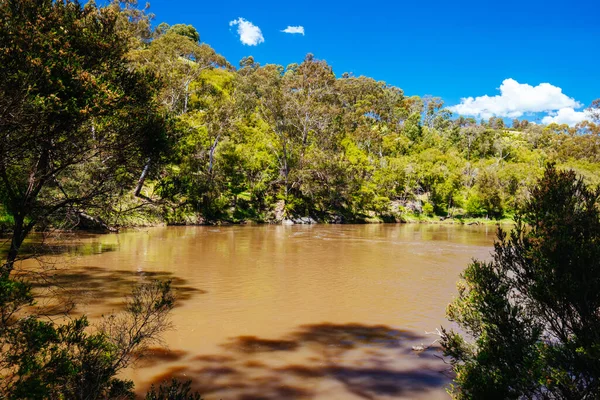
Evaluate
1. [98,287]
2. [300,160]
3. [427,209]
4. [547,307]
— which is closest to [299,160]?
[300,160]

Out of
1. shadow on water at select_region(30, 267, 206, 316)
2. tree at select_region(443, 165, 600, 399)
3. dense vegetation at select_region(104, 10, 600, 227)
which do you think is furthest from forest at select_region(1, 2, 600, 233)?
tree at select_region(443, 165, 600, 399)

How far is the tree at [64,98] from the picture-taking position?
4.67 meters

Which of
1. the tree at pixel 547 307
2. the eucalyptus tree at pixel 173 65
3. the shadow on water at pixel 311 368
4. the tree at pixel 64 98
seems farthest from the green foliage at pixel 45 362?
the eucalyptus tree at pixel 173 65

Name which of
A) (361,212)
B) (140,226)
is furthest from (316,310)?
(361,212)

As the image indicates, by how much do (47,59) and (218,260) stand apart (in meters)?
11.7

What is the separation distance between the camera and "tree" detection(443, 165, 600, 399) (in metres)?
3.64

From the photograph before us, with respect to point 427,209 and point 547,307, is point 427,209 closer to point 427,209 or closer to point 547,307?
point 427,209

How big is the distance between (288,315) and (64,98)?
6298mm

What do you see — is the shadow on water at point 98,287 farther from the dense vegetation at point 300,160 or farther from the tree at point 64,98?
the dense vegetation at point 300,160

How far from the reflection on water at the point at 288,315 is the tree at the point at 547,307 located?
1.50 metres

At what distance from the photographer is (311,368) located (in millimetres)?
6172

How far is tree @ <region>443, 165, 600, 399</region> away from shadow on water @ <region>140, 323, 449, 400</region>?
135 cm

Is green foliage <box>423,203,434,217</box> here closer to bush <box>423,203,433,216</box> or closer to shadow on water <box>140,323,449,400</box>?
bush <box>423,203,433,216</box>

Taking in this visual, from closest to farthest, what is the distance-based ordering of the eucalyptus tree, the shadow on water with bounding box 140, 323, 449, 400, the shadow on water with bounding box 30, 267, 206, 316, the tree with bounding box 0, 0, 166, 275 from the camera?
1. the tree with bounding box 0, 0, 166, 275
2. the shadow on water with bounding box 140, 323, 449, 400
3. the shadow on water with bounding box 30, 267, 206, 316
4. the eucalyptus tree
